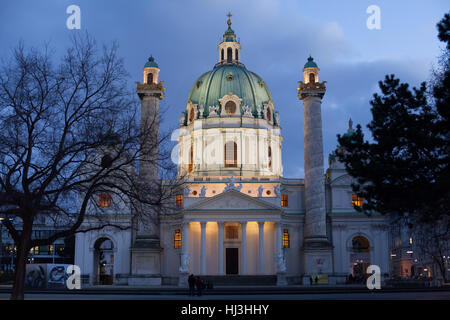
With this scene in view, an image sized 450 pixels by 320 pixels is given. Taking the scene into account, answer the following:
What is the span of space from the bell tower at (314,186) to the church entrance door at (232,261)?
8.47 meters

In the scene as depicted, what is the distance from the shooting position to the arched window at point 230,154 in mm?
77750

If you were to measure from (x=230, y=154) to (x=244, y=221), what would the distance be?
15219mm

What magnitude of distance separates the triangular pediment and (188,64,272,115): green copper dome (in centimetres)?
1843

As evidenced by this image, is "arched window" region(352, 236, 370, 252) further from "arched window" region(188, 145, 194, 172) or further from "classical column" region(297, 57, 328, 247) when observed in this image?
"arched window" region(188, 145, 194, 172)

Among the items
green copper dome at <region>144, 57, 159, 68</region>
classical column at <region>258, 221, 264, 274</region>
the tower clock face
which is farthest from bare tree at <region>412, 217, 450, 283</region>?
green copper dome at <region>144, 57, 159, 68</region>

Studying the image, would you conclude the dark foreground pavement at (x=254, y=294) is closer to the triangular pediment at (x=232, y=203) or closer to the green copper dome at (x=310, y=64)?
the triangular pediment at (x=232, y=203)

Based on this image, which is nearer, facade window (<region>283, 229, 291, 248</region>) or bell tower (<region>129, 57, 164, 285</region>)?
bell tower (<region>129, 57, 164, 285</region>)

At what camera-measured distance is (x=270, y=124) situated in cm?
8200

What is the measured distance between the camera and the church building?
→ 6531 cm

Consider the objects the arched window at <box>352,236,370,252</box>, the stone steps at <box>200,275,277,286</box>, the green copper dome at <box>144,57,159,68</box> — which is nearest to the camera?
the stone steps at <box>200,275,277,286</box>

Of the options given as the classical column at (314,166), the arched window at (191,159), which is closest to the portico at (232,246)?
the classical column at (314,166)

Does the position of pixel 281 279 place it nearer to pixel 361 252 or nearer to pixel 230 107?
pixel 361 252
